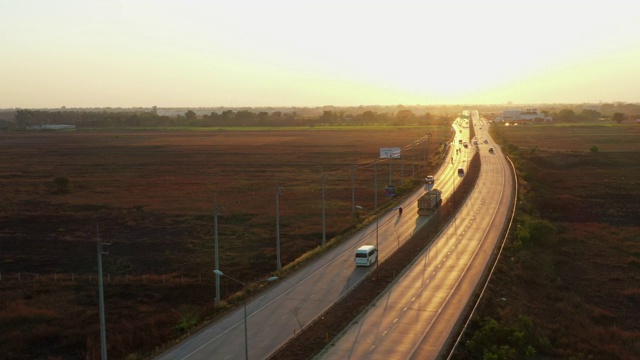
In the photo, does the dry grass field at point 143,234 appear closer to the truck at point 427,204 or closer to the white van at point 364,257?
the truck at point 427,204

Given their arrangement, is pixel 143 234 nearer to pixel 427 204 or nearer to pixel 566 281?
pixel 427 204

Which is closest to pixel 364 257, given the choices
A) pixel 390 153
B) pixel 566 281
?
pixel 566 281

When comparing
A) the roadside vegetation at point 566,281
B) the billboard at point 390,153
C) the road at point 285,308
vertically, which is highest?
the billboard at point 390,153

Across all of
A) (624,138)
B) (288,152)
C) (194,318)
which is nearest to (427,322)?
(194,318)

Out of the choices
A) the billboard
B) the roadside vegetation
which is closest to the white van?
the roadside vegetation

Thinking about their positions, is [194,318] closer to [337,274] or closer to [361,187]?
[337,274]

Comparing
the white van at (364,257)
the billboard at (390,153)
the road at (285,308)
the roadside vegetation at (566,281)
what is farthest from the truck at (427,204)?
the billboard at (390,153)

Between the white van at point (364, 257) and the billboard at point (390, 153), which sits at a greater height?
the billboard at point (390, 153)
